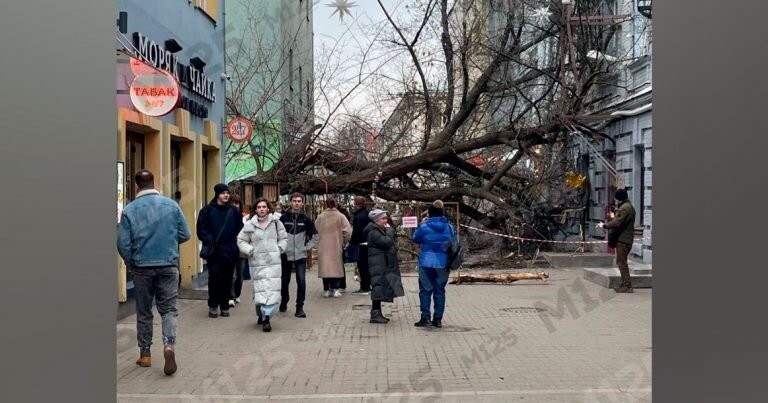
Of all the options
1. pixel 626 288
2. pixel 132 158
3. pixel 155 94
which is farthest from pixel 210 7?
pixel 626 288

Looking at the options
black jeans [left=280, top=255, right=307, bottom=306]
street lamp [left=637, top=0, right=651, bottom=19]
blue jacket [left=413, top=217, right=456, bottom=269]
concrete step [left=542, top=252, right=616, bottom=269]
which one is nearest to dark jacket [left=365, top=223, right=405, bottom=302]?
blue jacket [left=413, top=217, right=456, bottom=269]

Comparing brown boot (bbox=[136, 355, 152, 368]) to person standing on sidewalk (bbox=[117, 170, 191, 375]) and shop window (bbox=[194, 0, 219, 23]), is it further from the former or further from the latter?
shop window (bbox=[194, 0, 219, 23])

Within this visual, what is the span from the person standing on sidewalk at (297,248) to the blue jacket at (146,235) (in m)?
3.85

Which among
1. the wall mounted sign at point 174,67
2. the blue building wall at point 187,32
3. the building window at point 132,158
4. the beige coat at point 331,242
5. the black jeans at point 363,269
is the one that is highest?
the blue building wall at point 187,32

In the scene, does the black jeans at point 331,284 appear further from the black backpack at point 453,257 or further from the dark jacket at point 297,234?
the black backpack at point 453,257

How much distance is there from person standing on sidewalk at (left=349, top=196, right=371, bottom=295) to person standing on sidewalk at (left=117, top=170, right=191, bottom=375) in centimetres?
668

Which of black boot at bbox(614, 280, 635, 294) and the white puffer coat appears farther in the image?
black boot at bbox(614, 280, 635, 294)

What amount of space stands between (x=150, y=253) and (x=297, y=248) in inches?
164

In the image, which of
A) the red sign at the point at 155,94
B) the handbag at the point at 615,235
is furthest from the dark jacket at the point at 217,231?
the handbag at the point at 615,235

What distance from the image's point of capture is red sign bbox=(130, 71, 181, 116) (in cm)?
1066

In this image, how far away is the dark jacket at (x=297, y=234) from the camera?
1202cm
